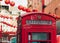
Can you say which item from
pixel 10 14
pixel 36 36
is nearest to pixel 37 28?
pixel 36 36

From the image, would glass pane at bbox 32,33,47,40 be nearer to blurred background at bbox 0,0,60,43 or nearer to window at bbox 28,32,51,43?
window at bbox 28,32,51,43

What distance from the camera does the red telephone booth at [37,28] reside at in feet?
25.2

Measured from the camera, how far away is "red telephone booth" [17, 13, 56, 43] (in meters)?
7.67

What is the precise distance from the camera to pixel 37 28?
773 centimetres

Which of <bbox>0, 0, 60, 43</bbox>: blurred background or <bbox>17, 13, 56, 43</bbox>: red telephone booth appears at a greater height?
<bbox>0, 0, 60, 43</bbox>: blurred background

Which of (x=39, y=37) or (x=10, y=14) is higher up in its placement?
(x=10, y=14)

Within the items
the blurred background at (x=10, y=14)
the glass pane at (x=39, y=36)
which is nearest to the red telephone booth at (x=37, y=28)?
the glass pane at (x=39, y=36)

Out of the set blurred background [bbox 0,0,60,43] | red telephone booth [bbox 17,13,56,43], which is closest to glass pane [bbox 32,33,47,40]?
red telephone booth [bbox 17,13,56,43]

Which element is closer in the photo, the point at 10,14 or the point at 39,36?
the point at 39,36

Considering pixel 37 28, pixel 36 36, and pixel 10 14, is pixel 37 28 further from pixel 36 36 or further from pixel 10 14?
pixel 10 14

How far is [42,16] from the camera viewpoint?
7.81m

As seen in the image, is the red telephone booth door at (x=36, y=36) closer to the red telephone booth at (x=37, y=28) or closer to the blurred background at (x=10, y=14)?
the red telephone booth at (x=37, y=28)

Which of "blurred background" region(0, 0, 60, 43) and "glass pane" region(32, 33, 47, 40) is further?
"blurred background" region(0, 0, 60, 43)

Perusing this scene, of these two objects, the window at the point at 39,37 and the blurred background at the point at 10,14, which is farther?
the blurred background at the point at 10,14
